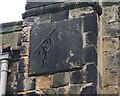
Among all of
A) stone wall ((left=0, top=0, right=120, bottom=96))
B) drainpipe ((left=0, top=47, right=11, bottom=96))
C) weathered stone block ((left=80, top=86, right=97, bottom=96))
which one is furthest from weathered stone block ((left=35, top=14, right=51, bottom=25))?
weathered stone block ((left=80, top=86, right=97, bottom=96))

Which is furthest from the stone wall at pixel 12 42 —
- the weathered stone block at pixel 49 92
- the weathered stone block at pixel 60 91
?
the weathered stone block at pixel 60 91

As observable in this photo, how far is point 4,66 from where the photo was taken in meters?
5.27

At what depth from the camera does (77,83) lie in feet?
15.1

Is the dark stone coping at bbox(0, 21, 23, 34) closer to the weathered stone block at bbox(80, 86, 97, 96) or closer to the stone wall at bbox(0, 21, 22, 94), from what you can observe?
the stone wall at bbox(0, 21, 22, 94)

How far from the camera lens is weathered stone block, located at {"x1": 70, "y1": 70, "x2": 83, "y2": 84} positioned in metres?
4.60

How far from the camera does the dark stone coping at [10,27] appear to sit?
220 inches

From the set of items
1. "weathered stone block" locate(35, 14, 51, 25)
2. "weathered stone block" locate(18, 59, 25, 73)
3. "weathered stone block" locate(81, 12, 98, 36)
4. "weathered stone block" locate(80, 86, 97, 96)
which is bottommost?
"weathered stone block" locate(80, 86, 97, 96)

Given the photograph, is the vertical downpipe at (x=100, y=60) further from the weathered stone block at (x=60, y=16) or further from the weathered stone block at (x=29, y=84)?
the weathered stone block at (x=29, y=84)

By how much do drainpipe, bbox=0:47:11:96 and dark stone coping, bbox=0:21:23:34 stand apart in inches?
11.2

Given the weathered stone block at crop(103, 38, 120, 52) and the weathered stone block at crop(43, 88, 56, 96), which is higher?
the weathered stone block at crop(103, 38, 120, 52)

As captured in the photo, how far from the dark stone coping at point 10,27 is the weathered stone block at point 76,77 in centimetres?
120

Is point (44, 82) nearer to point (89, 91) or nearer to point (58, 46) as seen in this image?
point (58, 46)

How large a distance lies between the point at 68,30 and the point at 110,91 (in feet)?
2.46

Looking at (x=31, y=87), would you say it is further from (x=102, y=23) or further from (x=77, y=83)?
(x=102, y=23)
